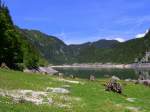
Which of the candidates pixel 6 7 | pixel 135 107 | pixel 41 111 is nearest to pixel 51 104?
pixel 41 111

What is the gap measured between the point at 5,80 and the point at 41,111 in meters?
17.8

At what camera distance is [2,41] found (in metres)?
88.1

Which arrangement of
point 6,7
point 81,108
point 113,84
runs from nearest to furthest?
point 81,108, point 113,84, point 6,7

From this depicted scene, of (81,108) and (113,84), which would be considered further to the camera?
(113,84)

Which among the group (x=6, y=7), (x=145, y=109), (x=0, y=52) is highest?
(x=6, y=7)

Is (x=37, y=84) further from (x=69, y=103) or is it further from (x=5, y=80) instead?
(x=69, y=103)

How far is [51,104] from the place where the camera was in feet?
118

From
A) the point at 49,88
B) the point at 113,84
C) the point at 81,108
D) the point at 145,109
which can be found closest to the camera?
the point at 81,108

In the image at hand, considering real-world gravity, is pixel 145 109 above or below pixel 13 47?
below

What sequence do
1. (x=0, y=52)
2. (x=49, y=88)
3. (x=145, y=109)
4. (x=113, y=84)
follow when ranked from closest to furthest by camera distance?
(x=145, y=109) → (x=49, y=88) → (x=113, y=84) → (x=0, y=52)

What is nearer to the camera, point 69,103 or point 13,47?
point 69,103

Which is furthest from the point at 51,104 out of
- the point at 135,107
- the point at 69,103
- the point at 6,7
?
the point at 6,7

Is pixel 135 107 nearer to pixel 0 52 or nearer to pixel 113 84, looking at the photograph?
pixel 113 84

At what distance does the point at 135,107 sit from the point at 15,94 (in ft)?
36.1
